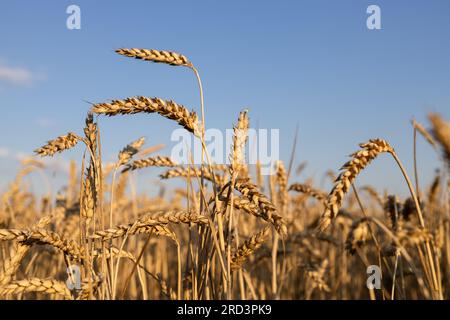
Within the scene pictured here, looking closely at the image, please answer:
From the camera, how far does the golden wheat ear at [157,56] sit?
2066 millimetres

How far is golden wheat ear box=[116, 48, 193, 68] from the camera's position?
207 cm

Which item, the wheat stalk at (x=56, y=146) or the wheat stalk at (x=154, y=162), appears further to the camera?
the wheat stalk at (x=154, y=162)

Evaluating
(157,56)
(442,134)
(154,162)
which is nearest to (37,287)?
(154,162)

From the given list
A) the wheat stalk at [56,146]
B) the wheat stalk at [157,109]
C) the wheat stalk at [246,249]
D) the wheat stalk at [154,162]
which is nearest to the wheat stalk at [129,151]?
the wheat stalk at [154,162]

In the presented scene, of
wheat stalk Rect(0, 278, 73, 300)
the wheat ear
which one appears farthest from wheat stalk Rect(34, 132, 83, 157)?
the wheat ear

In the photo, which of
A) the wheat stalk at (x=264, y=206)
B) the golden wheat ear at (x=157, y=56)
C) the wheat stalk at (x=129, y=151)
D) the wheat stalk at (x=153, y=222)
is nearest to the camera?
the wheat stalk at (x=264, y=206)

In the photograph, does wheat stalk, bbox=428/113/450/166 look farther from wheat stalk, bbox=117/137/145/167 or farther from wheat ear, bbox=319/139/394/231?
wheat stalk, bbox=117/137/145/167

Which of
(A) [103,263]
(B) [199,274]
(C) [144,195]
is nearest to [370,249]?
(B) [199,274]

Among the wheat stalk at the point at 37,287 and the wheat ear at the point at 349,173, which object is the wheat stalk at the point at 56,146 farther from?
the wheat ear at the point at 349,173

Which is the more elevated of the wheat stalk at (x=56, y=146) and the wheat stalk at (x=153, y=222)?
the wheat stalk at (x=56, y=146)

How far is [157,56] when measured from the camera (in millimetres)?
2082
